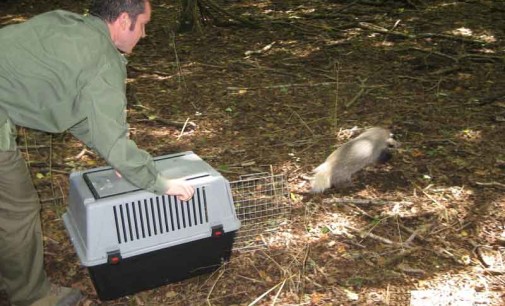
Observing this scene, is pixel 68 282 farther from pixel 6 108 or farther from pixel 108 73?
pixel 108 73

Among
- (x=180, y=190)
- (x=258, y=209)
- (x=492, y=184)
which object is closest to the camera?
(x=180, y=190)

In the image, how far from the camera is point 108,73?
222 cm

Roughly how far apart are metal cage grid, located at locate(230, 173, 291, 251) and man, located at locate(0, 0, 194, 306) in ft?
3.57

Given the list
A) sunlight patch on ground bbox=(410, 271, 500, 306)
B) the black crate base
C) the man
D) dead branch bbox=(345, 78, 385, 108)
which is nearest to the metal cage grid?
the black crate base

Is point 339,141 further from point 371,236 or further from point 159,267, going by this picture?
point 159,267

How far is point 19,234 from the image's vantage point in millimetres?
2541

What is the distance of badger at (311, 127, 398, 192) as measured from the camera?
3934mm

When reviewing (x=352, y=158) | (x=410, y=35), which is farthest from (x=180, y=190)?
(x=410, y=35)

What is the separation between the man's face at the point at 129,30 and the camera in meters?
2.30

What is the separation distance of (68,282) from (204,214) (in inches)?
37.4

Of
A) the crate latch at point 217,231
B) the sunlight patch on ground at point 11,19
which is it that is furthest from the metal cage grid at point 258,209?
the sunlight patch on ground at point 11,19

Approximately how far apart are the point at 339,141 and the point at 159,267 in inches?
91.8

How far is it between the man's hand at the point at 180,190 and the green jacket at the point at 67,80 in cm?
21

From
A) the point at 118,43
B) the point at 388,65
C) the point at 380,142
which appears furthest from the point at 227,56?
the point at 118,43
